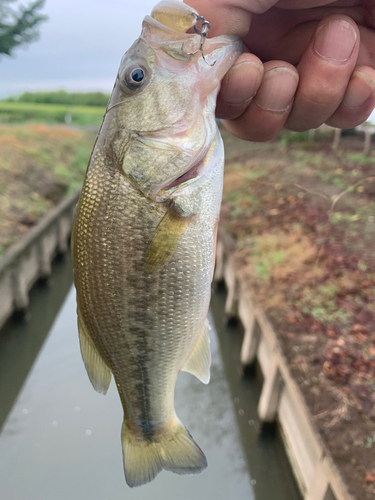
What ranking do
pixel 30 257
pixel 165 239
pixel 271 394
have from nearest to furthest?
pixel 165 239
pixel 271 394
pixel 30 257

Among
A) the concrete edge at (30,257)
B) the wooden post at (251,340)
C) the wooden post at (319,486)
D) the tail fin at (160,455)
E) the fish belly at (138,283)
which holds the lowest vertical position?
the concrete edge at (30,257)

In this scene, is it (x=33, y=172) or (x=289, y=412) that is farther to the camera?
(x=33, y=172)

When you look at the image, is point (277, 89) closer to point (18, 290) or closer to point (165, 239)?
point (165, 239)

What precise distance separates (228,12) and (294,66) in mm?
460

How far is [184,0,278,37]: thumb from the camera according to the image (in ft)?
5.03

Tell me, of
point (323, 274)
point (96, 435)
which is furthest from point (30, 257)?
point (323, 274)

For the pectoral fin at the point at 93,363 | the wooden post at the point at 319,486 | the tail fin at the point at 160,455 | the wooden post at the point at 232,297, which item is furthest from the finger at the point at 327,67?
the wooden post at the point at 232,297

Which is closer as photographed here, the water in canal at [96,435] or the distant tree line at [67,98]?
the water in canal at [96,435]

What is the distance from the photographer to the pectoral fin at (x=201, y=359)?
5.38ft

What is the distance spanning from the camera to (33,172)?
11.7 metres

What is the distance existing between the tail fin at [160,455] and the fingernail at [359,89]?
69.0 inches

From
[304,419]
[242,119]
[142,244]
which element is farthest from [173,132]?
[304,419]

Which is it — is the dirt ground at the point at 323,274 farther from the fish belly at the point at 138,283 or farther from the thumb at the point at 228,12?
the fish belly at the point at 138,283

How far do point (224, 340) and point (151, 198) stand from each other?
23.5 feet
